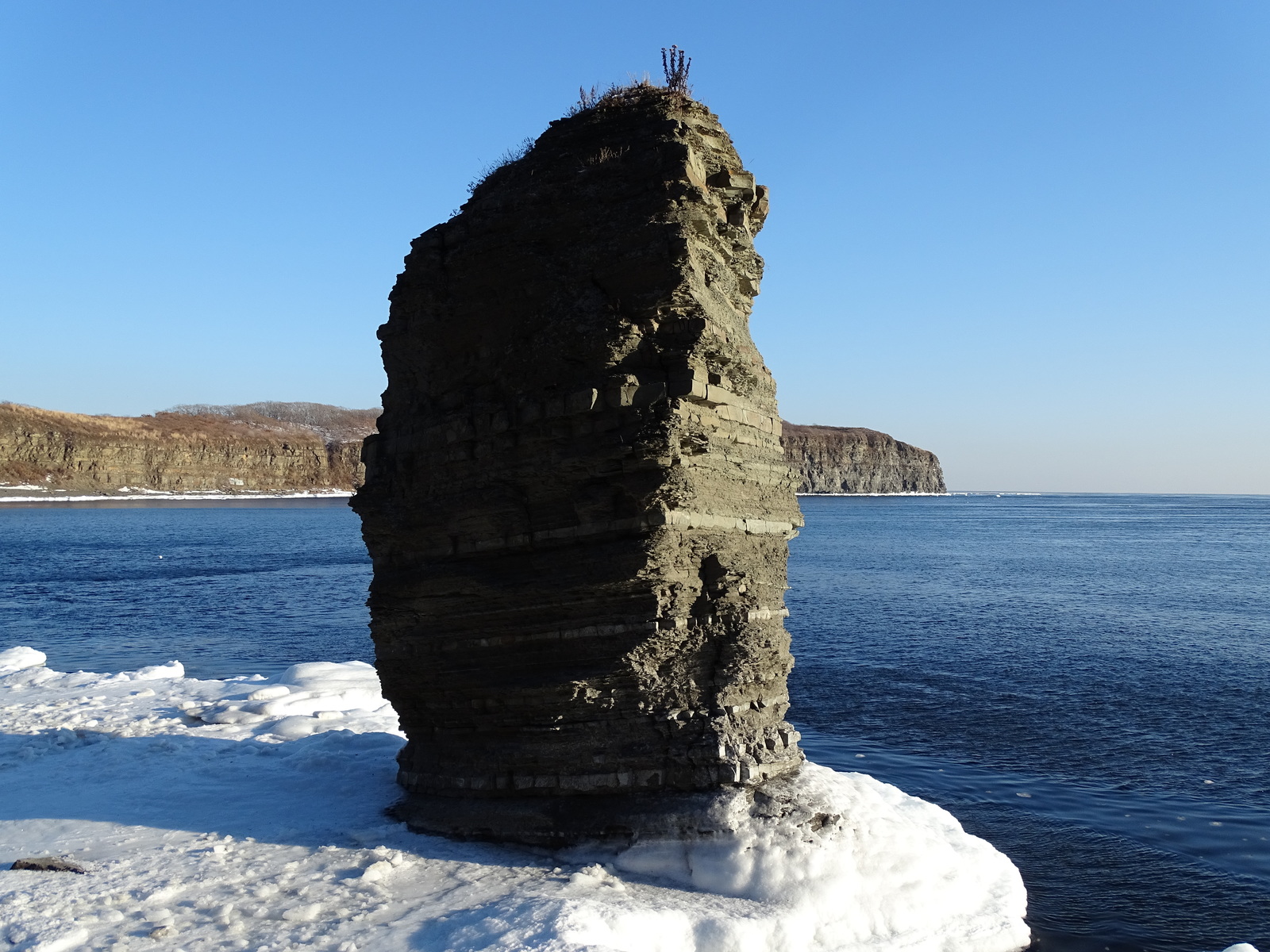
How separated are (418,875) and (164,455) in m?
153

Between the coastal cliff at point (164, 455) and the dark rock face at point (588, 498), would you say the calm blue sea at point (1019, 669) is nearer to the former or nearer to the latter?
the dark rock face at point (588, 498)

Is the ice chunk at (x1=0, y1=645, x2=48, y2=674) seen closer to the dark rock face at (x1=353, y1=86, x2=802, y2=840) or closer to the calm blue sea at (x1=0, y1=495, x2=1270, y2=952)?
the calm blue sea at (x1=0, y1=495, x2=1270, y2=952)

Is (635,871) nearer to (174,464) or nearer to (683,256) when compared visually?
(683,256)

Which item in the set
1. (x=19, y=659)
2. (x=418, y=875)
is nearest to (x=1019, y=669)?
(x=418, y=875)

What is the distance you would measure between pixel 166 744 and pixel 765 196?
38.0ft

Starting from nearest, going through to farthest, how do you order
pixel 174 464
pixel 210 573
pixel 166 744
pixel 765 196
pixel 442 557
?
pixel 442 557, pixel 765 196, pixel 166 744, pixel 210 573, pixel 174 464

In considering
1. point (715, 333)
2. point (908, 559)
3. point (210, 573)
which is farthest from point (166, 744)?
point (908, 559)

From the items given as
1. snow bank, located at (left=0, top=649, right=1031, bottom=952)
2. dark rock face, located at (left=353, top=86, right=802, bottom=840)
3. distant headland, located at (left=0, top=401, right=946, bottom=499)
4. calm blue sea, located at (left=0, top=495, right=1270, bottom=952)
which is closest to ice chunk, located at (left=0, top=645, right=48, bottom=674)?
calm blue sea, located at (left=0, top=495, right=1270, bottom=952)

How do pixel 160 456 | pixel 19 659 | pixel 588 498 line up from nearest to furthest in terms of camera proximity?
pixel 588 498, pixel 19 659, pixel 160 456

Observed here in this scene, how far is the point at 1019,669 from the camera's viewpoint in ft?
79.0

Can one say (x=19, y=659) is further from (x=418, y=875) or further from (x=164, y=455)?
(x=164, y=455)

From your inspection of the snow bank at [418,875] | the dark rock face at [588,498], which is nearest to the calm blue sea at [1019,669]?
the snow bank at [418,875]

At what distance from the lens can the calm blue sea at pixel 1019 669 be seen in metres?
11.9

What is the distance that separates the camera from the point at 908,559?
57469 mm
